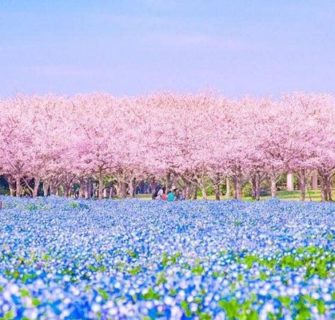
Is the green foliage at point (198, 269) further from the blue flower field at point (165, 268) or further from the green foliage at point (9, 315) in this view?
the green foliage at point (9, 315)

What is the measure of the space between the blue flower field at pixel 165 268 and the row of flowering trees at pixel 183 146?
24.5 m

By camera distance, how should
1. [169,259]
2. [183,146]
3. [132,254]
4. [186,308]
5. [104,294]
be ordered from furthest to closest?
[183,146] < [132,254] < [169,259] < [104,294] < [186,308]

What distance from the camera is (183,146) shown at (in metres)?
46.9

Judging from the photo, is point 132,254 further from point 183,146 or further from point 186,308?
point 183,146

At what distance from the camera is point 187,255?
9.44 meters

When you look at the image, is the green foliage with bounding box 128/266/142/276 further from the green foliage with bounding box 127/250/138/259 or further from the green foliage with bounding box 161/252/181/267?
the green foliage with bounding box 127/250/138/259

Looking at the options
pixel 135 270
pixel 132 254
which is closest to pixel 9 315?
pixel 135 270

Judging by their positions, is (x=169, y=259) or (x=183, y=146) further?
(x=183, y=146)

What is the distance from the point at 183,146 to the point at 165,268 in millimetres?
38425

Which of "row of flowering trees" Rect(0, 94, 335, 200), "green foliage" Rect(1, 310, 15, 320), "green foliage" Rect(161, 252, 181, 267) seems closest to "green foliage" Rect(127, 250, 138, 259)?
"green foliage" Rect(161, 252, 181, 267)

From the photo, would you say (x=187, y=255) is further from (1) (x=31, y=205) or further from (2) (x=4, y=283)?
(1) (x=31, y=205)

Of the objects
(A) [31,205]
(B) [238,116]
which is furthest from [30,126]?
(A) [31,205]

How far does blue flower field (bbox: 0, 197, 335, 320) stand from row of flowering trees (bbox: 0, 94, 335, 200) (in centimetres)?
2452

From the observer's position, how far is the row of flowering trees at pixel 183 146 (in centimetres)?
4303
